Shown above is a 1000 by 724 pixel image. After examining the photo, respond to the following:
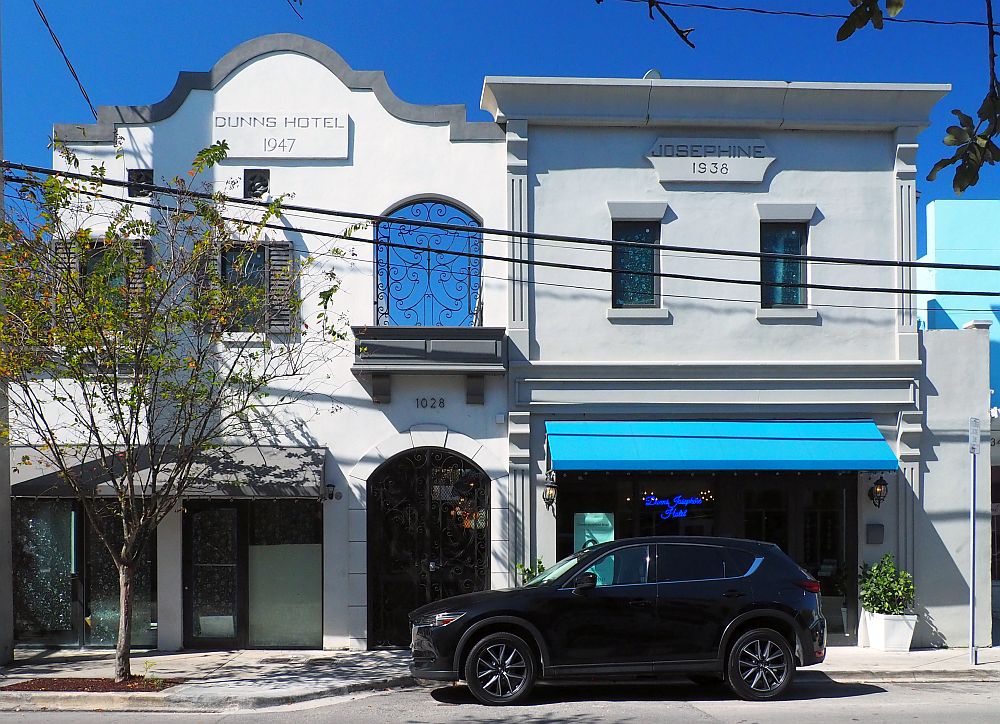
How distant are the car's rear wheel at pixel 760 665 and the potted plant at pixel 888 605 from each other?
345 centimetres

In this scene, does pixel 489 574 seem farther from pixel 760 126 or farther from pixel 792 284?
pixel 760 126

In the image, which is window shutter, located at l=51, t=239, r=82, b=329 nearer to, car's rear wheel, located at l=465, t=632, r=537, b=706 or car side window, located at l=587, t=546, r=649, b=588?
car's rear wheel, located at l=465, t=632, r=537, b=706

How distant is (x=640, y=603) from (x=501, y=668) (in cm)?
158

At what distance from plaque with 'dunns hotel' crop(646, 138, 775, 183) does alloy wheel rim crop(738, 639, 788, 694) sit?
21.5 feet

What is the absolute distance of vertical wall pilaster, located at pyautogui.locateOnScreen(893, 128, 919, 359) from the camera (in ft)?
44.9

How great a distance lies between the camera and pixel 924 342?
45.4 ft

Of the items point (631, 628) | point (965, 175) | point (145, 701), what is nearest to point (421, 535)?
point (631, 628)

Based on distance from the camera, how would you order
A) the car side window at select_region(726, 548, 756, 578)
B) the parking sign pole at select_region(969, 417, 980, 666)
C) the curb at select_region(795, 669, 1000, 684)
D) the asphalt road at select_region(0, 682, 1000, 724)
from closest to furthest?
the asphalt road at select_region(0, 682, 1000, 724)
the car side window at select_region(726, 548, 756, 578)
the curb at select_region(795, 669, 1000, 684)
the parking sign pole at select_region(969, 417, 980, 666)

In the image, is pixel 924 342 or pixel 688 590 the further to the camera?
pixel 924 342

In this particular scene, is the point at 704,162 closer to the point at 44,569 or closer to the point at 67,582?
the point at 67,582

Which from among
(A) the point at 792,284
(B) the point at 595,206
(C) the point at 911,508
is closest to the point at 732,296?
(A) the point at 792,284

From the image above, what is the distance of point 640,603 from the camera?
33.4 ft

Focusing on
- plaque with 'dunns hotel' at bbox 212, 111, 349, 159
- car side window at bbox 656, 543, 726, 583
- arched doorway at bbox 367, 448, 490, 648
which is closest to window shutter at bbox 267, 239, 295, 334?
plaque with 'dunns hotel' at bbox 212, 111, 349, 159

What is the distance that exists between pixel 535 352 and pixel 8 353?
21.4 ft
